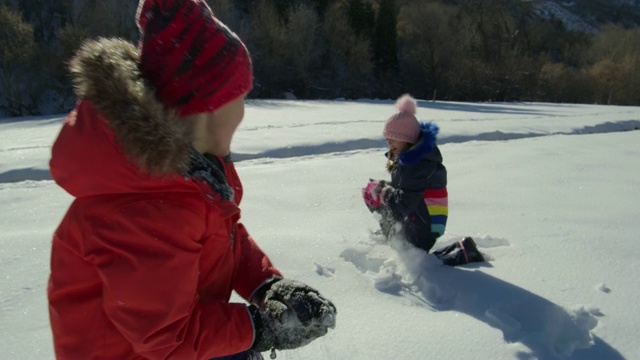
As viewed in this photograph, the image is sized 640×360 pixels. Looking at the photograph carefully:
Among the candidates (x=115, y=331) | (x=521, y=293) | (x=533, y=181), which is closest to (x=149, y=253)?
(x=115, y=331)

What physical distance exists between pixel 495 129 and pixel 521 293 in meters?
6.42

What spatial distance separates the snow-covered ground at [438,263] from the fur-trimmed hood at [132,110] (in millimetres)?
1033

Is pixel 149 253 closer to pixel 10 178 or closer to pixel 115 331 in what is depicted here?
pixel 115 331

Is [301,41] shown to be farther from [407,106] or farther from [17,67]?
[407,106]

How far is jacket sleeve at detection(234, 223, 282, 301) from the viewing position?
1.26 m

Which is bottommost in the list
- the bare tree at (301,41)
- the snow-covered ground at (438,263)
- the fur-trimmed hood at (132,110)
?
the snow-covered ground at (438,263)

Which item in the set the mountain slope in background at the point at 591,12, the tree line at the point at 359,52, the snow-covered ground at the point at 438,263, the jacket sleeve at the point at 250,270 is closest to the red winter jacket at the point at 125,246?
the jacket sleeve at the point at 250,270

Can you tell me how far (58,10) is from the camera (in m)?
19.5

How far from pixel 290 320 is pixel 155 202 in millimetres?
414

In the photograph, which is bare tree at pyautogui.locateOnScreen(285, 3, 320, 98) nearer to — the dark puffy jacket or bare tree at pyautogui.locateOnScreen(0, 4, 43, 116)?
bare tree at pyautogui.locateOnScreen(0, 4, 43, 116)

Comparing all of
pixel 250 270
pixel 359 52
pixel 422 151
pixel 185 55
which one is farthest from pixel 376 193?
pixel 359 52

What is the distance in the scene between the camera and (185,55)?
949mm

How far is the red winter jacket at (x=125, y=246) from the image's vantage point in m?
0.84

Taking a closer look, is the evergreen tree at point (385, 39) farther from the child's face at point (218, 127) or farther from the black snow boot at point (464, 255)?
the child's face at point (218, 127)
